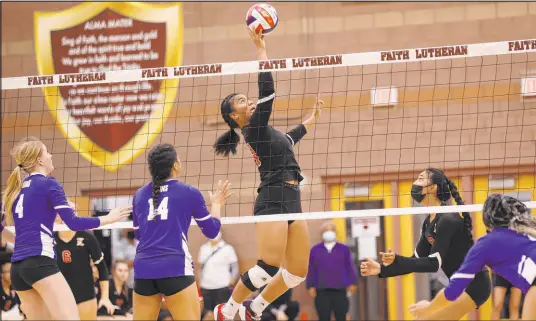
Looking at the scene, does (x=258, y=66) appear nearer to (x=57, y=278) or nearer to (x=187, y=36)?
(x=57, y=278)

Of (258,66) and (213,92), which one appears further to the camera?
(213,92)

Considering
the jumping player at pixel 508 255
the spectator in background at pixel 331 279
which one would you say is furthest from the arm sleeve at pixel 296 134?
the spectator in background at pixel 331 279

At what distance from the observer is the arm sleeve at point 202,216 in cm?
593

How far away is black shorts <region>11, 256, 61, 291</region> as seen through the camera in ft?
21.0

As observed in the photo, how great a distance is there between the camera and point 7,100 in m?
14.1

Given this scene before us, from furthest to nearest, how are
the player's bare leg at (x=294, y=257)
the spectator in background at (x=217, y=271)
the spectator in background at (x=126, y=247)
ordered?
the spectator in background at (x=126, y=247)
the spectator in background at (x=217, y=271)
the player's bare leg at (x=294, y=257)

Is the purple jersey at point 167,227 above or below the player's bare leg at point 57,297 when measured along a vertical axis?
above

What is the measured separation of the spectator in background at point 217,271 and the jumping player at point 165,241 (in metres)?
6.51

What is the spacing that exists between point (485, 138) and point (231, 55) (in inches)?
178

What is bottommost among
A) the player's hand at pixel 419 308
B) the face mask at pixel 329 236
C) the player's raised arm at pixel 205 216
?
the player's hand at pixel 419 308

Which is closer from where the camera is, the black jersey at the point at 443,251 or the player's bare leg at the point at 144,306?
the player's bare leg at the point at 144,306

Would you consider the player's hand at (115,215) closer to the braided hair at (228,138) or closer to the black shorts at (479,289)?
the braided hair at (228,138)

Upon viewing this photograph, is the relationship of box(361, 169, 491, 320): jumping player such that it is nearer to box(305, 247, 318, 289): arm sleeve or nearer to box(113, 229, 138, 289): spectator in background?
box(305, 247, 318, 289): arm sleeve

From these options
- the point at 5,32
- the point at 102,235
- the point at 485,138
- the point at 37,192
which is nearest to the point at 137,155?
the point at 102,235
